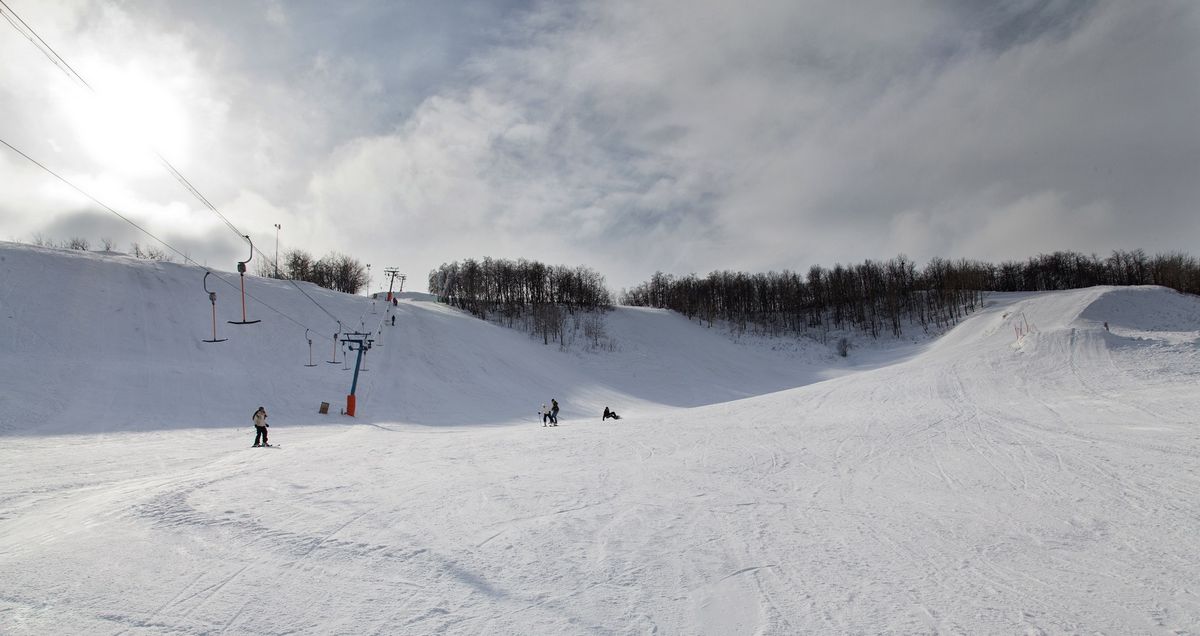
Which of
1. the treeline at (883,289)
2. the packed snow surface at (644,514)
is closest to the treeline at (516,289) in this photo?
the treeline at (883,289)

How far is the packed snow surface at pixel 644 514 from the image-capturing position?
428cm

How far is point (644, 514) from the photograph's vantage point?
6926 mm

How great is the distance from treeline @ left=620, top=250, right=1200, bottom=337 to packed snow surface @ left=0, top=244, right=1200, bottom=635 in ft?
161

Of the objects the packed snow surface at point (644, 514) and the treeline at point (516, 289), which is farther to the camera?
the treeline at point (516, 289)

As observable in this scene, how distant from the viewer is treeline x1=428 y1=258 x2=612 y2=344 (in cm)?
6756

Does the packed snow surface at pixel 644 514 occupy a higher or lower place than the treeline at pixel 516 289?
lower

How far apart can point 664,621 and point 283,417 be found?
24120 millimetres

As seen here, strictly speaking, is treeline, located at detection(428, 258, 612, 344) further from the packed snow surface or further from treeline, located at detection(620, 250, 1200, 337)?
the packed snow surface

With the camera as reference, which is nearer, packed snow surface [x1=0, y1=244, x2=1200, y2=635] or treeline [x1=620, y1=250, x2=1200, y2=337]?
packed snow surface [x1=0, y1=244, x2=1200, y2=635]

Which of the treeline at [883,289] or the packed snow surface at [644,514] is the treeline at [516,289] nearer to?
the treeline at [883,289]

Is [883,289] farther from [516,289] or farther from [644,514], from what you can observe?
[644,514]

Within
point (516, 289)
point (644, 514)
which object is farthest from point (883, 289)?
point (644, 514)

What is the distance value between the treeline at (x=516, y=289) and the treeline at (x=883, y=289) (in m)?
16.4

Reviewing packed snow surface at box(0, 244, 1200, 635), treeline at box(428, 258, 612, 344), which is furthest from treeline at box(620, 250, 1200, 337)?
packed snow surface at box(0, 244, 1200, 635)
